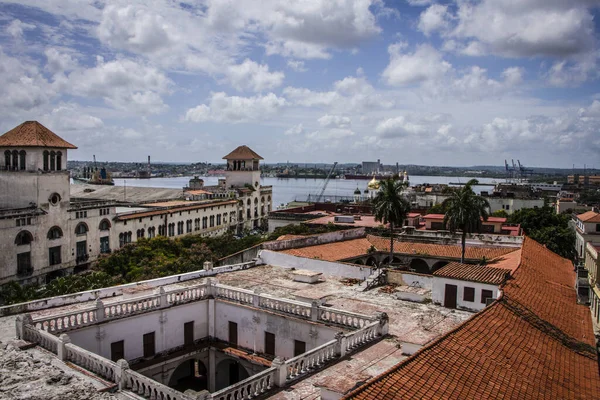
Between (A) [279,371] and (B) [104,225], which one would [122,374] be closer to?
(A) [279,371]

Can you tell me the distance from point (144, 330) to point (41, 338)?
5936mm

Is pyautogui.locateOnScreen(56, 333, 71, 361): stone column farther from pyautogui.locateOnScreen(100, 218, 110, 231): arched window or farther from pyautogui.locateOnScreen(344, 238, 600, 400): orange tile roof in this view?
pyautogui.locateOnScreen(100, 218, 110, 231): arched window

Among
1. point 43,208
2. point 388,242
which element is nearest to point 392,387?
point 388,242

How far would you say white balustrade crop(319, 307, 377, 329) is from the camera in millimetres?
22297

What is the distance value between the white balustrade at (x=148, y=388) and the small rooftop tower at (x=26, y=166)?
57.8 m

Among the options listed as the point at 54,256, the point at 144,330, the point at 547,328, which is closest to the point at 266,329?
the point at 144,330

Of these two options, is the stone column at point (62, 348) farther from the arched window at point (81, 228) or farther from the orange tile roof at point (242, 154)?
the orange tile roof at point (242, 154)

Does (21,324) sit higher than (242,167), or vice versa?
(242,167)

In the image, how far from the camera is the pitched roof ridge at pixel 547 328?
22.5 meters

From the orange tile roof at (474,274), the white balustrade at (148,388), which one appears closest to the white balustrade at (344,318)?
the orange tile roof at (474,274)

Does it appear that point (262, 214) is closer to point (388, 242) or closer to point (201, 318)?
point (388, 242)

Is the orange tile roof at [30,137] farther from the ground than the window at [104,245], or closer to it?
farther from the ground

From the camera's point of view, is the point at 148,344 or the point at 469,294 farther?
the point at 469,294

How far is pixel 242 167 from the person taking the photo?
125 metres
